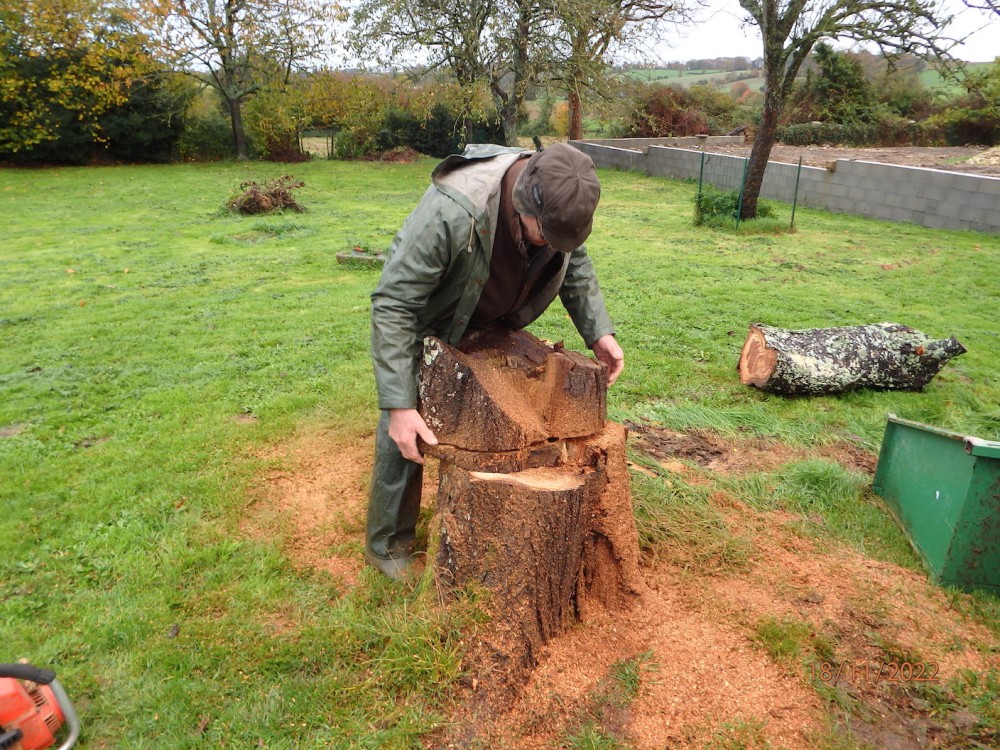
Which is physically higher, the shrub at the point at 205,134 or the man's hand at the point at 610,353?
the shrub at the point at 205,134

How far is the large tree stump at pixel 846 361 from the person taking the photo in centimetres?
494

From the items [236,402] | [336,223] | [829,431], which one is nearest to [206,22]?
[336,223]

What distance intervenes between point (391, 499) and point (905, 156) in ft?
65.7

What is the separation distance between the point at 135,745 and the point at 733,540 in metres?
2.42

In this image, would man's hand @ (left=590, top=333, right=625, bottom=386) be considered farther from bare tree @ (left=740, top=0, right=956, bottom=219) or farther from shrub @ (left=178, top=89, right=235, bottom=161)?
shrub @ (left=178, top=89, right=235, bottom=161)

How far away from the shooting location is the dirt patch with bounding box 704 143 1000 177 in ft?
50.2

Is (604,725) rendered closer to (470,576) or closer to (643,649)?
(643,649)

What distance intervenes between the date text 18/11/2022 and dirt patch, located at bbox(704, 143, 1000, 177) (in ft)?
45.7

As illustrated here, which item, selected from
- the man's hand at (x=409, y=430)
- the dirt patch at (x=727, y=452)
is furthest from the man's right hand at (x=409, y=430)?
the dirt patch at (x=727, y=452)

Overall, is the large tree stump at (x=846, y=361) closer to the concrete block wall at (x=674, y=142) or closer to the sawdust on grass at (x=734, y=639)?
the sawdust on grass at (x=734, y=639)

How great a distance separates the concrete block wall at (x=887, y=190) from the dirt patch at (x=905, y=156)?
797 mm

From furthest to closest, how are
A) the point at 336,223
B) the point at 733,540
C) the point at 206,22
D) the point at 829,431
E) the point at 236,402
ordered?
1. the point at 206,22
2. the point at 336,223
3. the point at 236,402
4. the point at 829,431
5. the point at 733,540

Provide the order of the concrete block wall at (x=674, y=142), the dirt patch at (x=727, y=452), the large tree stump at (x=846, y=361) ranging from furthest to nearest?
1. the concrete block wall at (x=674, y=142)
2. the large tree stump at (x=846, y=361)
3. the dirt patch at (x=727, y=452)

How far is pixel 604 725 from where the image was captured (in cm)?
221
